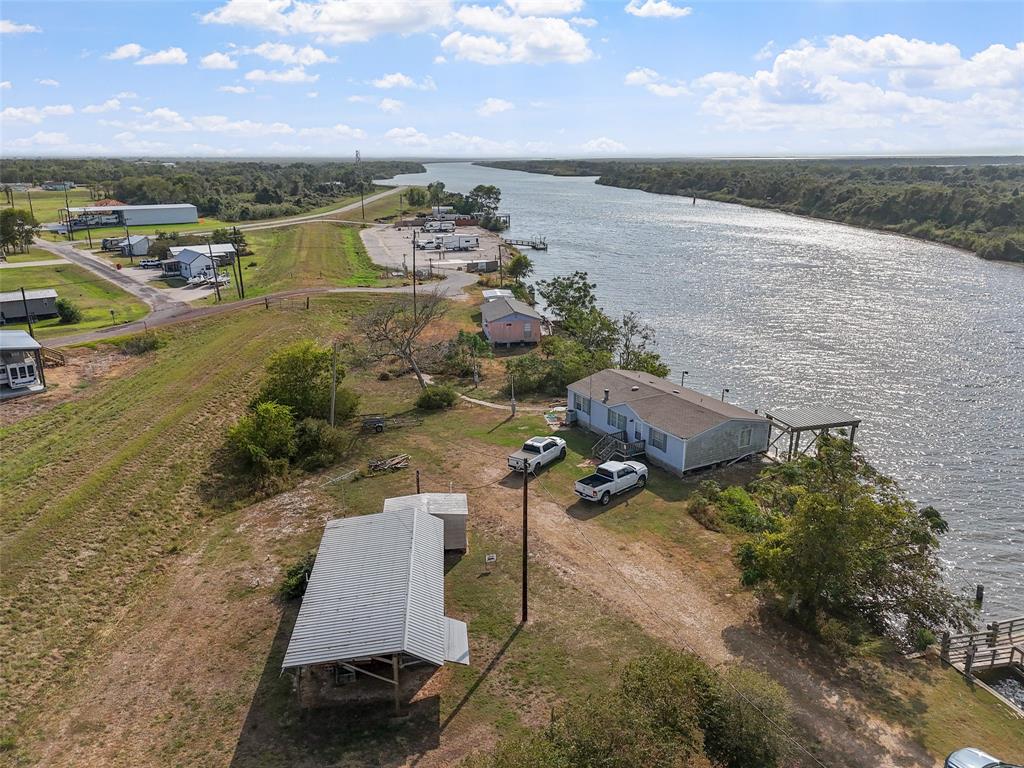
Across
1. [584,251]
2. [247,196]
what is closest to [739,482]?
[584,251]

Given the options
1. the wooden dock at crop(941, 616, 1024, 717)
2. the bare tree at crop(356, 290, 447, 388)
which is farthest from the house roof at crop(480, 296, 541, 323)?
the wooden dock at crop(941, 616, 1024, 717)

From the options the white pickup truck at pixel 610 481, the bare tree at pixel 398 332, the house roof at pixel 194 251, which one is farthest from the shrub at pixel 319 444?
the house roof at pixel 194 251

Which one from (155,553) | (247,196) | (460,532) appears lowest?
(155,553)

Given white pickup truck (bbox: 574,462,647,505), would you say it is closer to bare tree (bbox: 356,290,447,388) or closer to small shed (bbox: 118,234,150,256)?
bare tree (bbox: 356,290,447,388)

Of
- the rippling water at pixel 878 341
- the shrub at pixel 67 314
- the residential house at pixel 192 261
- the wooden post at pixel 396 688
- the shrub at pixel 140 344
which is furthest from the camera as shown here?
the residential house at pixel 192 261

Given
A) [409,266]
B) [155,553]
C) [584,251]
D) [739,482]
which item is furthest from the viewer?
[584,251]

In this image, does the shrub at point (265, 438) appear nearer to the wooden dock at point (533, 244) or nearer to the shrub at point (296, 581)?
the shrub at point (296, 581)

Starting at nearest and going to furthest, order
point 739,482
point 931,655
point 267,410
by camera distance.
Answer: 1. point 931,655
2. point 739,482
3. point 267,410

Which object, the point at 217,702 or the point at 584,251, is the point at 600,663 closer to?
the point at 217,702
